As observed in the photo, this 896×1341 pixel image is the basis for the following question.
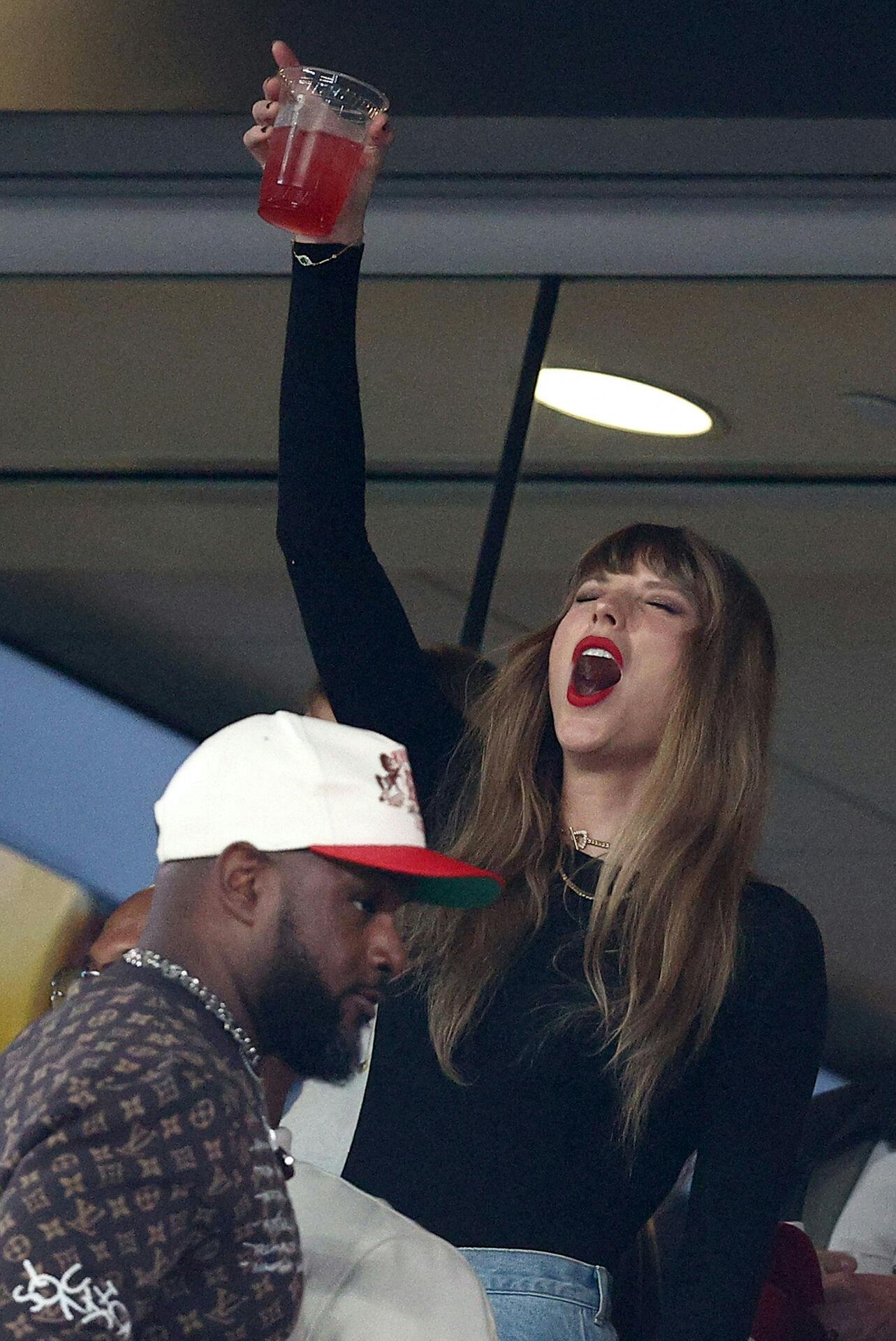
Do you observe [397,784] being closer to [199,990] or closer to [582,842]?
[199,990]

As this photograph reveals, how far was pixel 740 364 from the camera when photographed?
9.20 feet

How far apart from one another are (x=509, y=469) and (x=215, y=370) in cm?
49

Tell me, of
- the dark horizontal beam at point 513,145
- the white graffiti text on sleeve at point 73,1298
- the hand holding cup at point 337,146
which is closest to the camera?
the white graffiti text on sleeve at point 73,1298

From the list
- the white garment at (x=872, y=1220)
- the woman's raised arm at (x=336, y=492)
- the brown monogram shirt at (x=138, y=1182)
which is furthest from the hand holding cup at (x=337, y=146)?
the white garment at (x=872, y=1220)

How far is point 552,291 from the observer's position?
2.69m

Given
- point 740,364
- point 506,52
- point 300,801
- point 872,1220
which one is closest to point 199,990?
point 300,801

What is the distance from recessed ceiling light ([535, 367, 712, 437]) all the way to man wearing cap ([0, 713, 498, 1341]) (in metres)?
1.68

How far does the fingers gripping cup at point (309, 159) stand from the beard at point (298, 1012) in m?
0.74

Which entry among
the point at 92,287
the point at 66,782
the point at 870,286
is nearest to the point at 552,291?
the point at 870,286

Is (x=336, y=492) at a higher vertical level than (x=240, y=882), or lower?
higher

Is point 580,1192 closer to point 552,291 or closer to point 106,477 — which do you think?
point 552,291

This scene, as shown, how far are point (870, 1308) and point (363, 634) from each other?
97 centimetres

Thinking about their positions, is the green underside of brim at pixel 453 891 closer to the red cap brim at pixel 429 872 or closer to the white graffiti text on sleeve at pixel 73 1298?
the red cap brim at pixel 429 872

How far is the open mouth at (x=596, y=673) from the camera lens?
6.26ft
